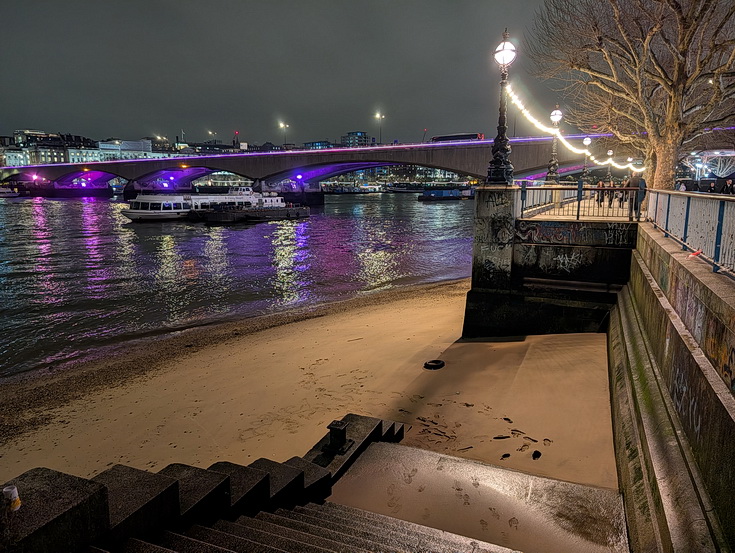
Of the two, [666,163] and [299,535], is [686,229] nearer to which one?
[299,535]

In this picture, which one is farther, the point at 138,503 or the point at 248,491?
the point at 248,491

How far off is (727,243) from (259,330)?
1194 cm

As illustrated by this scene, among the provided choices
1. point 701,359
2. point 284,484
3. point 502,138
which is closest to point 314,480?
point 284,484

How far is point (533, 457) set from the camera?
5.31 metres

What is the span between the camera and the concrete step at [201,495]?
3.04 metres

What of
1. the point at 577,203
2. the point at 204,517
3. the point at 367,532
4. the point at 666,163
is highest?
the point at 666,163

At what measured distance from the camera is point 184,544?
2.69 m

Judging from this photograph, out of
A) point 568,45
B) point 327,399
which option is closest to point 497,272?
point 327,399

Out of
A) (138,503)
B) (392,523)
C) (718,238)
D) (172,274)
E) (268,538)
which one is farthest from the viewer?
(172,274)

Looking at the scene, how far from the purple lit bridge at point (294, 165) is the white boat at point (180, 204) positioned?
14209mm

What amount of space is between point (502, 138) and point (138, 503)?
9.97 meters

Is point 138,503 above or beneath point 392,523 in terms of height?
above

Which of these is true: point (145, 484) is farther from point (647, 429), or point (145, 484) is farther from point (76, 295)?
point (76, 295)

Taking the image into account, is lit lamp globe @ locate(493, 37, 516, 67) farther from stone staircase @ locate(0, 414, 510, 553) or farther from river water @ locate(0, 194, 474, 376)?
river water @ locate(0, 194, 474, 376)
